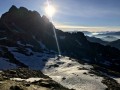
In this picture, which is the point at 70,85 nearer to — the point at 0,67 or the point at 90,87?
the point at 90,87

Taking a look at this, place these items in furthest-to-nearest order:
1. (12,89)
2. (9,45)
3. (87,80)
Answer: (9,45), (87,80), (12,89)

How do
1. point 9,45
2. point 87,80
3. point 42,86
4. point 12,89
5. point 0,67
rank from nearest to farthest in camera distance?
point 12,89 < point 42,86 < point 87,80 < point 0,67 < point 9,45

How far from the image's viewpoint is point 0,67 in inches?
4099

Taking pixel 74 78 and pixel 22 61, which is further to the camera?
pixel 22 61

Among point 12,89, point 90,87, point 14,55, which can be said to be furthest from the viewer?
point 14,55

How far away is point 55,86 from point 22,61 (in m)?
101

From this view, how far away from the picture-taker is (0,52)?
132 meters

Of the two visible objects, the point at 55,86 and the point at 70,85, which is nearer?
the point at 55,86

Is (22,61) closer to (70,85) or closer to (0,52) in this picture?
(0,52)

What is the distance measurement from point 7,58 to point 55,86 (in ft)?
320

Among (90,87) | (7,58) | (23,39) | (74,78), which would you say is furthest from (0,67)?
(23,39)

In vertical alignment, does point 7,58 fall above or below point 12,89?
below

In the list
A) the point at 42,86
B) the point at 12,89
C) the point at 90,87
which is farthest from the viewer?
the point at 90,87

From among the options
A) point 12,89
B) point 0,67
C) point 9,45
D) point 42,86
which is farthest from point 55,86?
point 9,45
